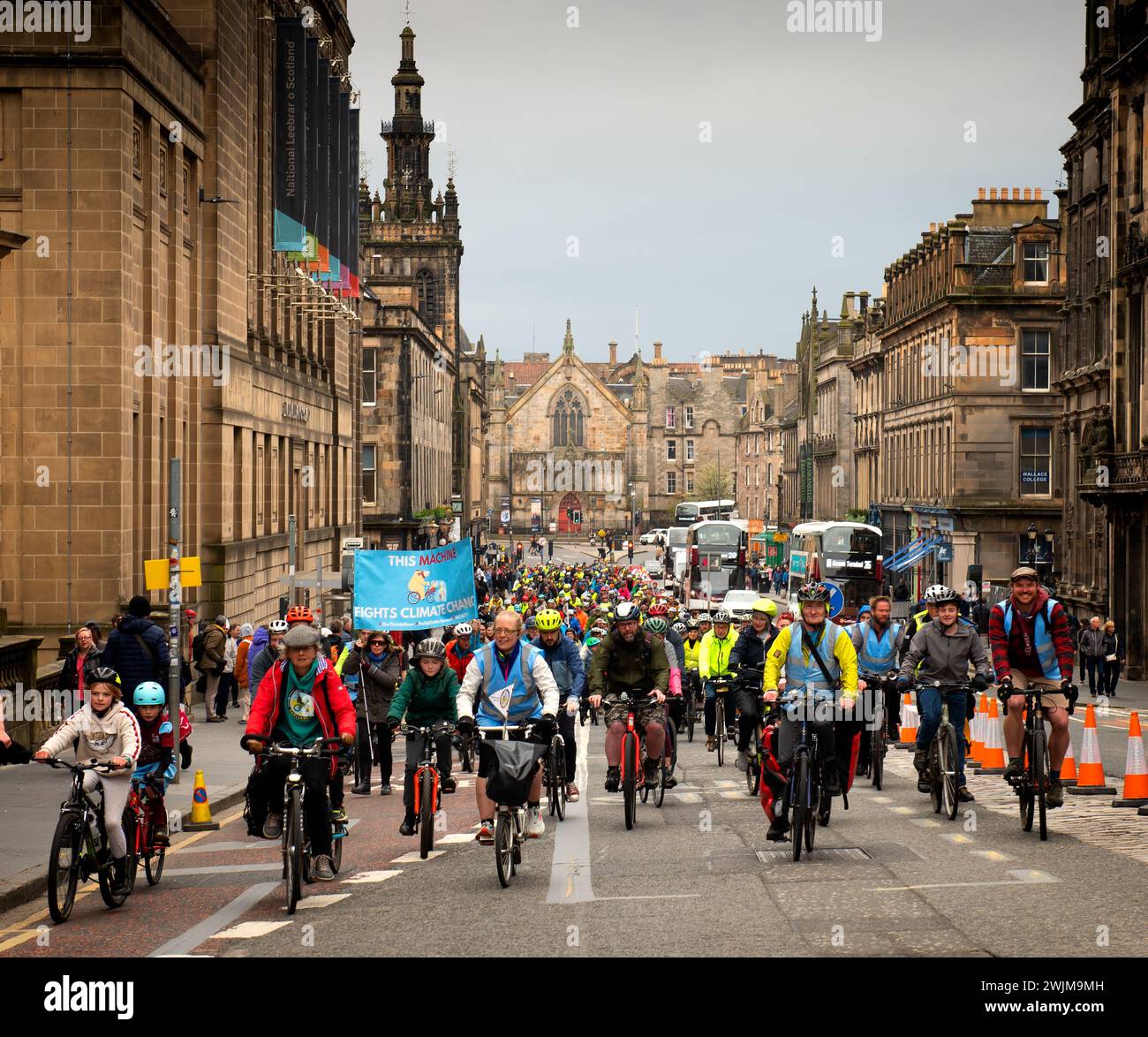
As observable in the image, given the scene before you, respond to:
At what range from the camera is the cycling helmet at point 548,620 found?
45.0 feet

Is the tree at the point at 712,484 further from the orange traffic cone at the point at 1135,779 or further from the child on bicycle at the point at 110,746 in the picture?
the child on bicycle at the point at 110,746

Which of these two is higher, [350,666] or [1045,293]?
[1045,293]

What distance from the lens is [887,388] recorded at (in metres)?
74.8

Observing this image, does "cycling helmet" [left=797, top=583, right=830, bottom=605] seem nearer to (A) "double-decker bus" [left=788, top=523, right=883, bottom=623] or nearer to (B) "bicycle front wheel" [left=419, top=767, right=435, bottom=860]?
(B) "bicycle front wheel" [left=419, top=767, right=435, bottom=860]

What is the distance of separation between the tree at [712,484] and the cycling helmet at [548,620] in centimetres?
14455

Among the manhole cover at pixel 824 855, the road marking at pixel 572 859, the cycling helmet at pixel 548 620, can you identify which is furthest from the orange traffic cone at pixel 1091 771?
the cycling helmet at pixel 548 620

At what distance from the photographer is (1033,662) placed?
13.1 meters

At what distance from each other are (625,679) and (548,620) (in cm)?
113

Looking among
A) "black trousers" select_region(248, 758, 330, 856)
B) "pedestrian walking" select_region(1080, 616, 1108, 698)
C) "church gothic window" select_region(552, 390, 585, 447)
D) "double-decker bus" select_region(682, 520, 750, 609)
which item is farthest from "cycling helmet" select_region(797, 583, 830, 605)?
"church gothic window" select_region(552, 390, 585, 447)

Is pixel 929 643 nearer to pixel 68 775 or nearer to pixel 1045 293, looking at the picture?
pixel 68 775

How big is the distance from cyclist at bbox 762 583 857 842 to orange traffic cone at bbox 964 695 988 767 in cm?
720
